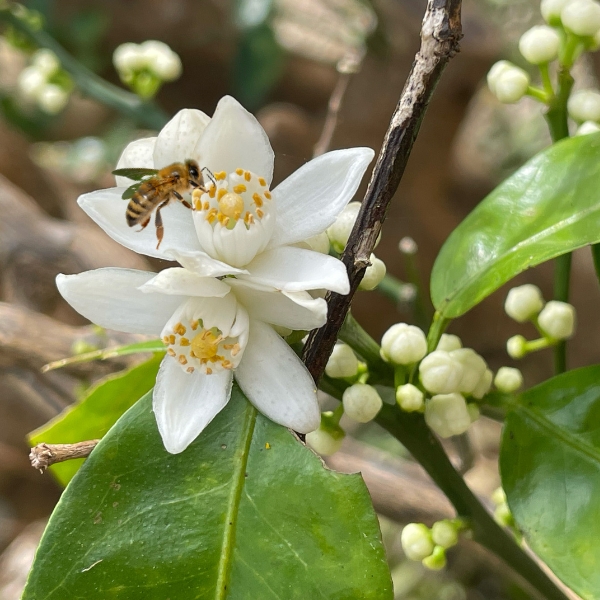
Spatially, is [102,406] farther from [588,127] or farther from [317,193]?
[588,127]

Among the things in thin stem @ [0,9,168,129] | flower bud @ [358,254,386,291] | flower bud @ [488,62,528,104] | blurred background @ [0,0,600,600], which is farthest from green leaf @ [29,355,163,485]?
thin stem @ [0,9,168,129]

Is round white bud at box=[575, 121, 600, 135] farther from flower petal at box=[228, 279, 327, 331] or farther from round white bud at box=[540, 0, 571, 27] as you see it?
flower petal at box=[228, 279, 327, 331]

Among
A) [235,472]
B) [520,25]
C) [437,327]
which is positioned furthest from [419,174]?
[235,472]

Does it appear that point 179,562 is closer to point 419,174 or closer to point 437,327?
point 437,327

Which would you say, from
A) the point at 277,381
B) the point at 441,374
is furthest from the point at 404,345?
the point at 277,381

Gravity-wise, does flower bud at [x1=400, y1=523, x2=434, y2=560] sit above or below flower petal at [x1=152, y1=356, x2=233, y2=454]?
below

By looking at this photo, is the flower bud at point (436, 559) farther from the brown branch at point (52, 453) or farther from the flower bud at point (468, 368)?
the brown branch at point (52, 453)
